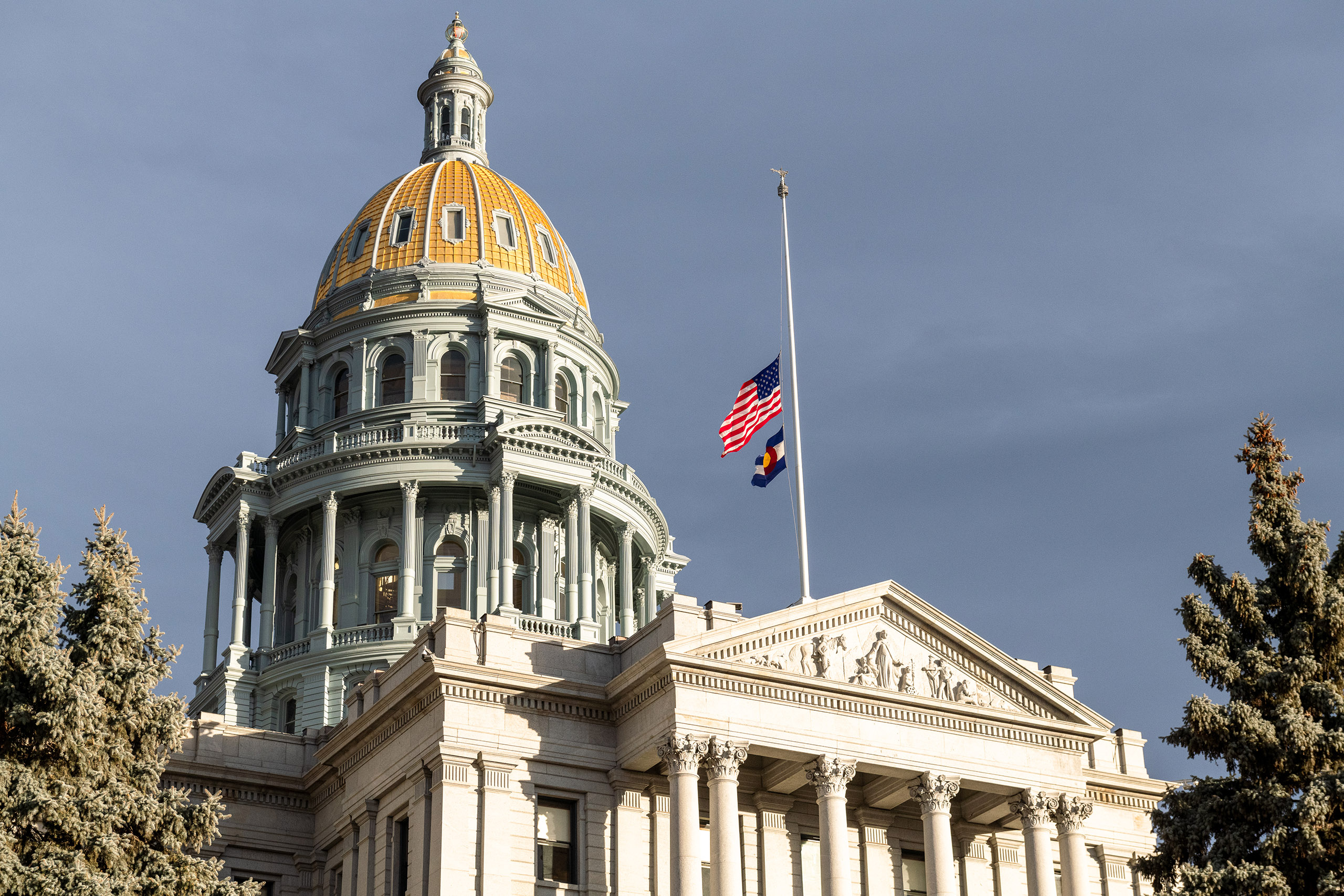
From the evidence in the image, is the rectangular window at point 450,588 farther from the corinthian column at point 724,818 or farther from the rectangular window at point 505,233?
the corinthian column at point 724,818

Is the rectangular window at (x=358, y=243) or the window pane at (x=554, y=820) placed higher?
the rectangular window at (x=358, y=243)

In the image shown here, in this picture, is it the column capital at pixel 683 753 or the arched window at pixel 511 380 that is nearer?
the column capital at pixel 683 753

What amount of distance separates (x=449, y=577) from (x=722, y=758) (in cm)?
2447

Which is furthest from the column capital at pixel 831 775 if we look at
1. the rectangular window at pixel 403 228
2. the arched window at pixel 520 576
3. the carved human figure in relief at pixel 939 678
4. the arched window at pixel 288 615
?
the rectangular window at pixel 403 228

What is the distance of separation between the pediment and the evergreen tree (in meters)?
11.2

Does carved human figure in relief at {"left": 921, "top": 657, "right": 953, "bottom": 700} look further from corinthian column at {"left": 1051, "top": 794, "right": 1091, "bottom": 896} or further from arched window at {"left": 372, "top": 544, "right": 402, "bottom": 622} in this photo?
arched window at {"left": 372, "top": 544, "right": 402, "bottom": 622}

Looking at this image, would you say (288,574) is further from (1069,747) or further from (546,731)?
(1069,747)

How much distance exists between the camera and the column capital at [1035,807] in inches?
1902

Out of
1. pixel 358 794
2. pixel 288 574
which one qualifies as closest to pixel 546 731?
pixel 358 794

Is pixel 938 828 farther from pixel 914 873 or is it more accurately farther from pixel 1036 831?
pixel 914 873

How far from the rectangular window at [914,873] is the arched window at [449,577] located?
21750 mm

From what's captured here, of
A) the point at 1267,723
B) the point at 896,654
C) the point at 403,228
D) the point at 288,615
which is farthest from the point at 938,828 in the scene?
the point at 403,228

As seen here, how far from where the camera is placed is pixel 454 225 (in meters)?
74.7

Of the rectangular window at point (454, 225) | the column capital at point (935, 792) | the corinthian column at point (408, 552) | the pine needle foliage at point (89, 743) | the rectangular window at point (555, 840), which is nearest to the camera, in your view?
the pine needle foliage at point (89, 743)
